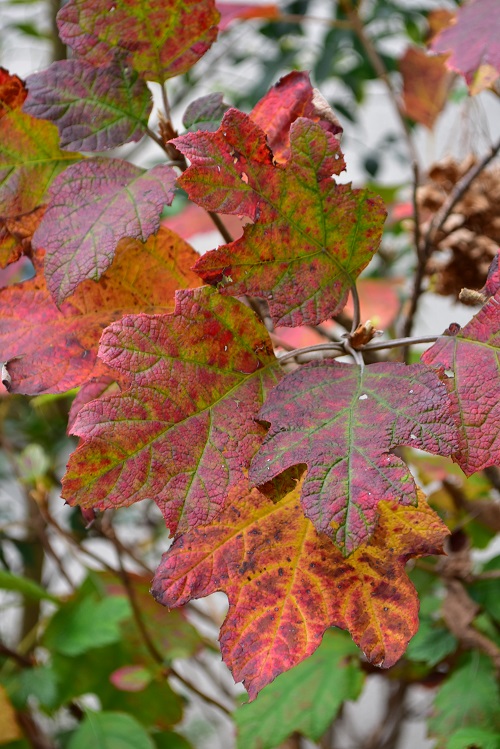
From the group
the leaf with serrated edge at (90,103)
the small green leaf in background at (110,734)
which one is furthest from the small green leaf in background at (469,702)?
the leaf with serrated edge at (90,103)

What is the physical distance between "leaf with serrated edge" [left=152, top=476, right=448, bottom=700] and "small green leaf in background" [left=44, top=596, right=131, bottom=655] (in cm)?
35

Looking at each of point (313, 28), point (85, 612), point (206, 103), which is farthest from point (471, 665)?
point (313, 28)

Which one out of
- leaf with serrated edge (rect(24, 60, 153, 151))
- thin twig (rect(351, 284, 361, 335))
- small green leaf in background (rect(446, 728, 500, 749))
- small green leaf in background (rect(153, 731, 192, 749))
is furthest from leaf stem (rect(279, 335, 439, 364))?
small green leaf in background (rect(153, 731, 192, 749))

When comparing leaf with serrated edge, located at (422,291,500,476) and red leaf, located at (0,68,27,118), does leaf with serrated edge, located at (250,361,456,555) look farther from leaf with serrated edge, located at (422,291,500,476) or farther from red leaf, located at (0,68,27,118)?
red leaf, located at (0,68,27,118)

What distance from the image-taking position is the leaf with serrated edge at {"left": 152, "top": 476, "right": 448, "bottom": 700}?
25cm

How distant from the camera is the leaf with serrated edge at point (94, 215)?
28cm

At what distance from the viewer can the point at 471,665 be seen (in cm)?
52

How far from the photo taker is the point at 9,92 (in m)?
0.31

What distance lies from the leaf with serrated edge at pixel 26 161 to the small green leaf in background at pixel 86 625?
378 millimetres

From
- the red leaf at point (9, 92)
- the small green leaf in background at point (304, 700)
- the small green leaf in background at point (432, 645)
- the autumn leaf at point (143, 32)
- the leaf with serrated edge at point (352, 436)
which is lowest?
the small green leaf in background at point (304, 700)

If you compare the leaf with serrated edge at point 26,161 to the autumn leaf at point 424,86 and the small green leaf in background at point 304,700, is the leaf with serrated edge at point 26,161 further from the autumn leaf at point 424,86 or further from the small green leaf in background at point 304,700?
the autumn leaf at point 424,86

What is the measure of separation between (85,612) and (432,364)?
456 mm

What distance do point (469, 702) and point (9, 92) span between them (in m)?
0.45

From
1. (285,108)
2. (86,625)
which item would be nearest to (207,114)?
(285,108)
